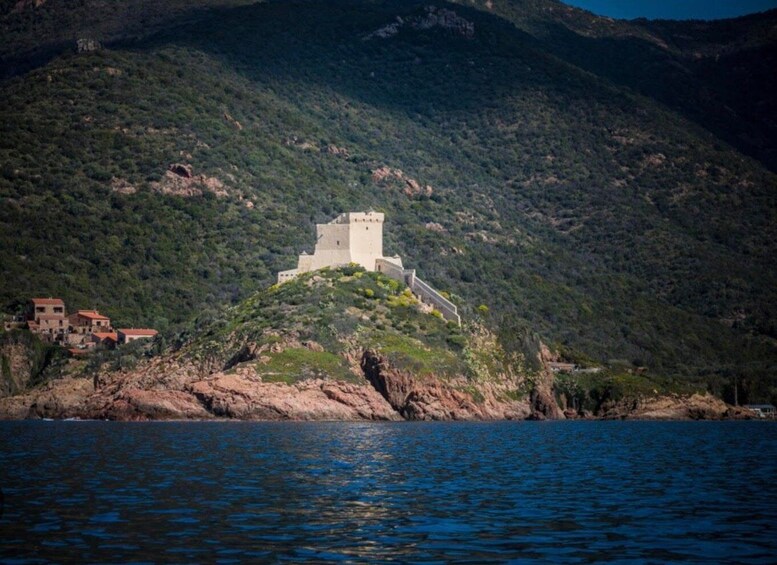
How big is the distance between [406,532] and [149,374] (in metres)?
57.5

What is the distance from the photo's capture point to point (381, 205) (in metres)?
150

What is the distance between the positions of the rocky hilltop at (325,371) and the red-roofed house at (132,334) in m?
7.38

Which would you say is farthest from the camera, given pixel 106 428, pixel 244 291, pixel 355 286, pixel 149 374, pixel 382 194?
pixel 382 194

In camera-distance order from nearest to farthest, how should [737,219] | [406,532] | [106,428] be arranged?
[406,532] < [106,428] < [737,219]

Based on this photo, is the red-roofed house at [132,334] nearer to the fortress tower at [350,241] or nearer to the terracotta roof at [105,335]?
the terracotta roof at [105,335]

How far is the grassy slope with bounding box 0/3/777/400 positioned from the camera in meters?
118

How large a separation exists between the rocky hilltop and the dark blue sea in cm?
1810

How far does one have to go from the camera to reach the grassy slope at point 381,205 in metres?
118

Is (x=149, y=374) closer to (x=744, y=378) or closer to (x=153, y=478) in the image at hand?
(x=153, y=478)

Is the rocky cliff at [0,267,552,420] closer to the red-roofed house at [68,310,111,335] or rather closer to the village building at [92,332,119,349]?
the village building at [92,332,119,349]

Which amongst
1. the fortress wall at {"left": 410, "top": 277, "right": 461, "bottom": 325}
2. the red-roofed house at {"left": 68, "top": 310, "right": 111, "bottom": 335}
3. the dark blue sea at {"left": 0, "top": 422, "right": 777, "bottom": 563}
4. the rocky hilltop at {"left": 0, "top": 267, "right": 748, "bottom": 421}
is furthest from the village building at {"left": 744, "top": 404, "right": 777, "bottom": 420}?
the red-roofed house at {"left": 68, "top": 310, "right": 111, "bottom": 335}

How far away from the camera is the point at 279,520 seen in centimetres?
3048

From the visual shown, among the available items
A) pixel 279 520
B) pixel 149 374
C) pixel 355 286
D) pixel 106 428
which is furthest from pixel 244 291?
pixel 279 520

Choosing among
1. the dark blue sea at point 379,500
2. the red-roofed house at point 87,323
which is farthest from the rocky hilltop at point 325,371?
the dark blue sea at point 379,500
